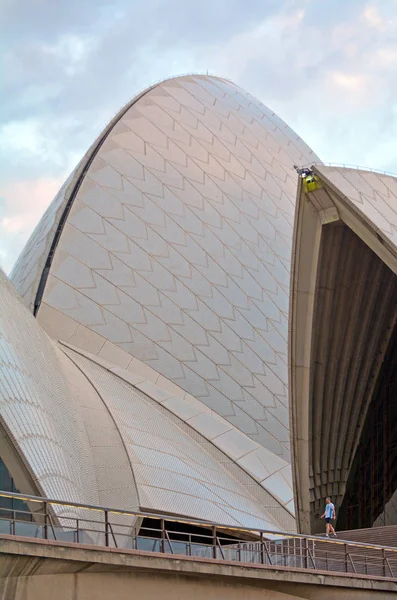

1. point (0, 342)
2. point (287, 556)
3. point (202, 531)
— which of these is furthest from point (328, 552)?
point (0, 342)

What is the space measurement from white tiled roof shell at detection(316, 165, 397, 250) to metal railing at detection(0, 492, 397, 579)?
732 cm

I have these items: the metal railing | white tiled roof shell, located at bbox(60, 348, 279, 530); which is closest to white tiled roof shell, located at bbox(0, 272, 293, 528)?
white tiled roof shell, located at bbox(60, 348, 279, 530)

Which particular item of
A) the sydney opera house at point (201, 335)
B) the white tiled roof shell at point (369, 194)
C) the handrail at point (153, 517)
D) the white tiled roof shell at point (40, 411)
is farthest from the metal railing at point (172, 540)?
the white tiled roof shell at point (369, 194)

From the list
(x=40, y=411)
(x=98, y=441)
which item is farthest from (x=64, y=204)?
(x=40, y=411)

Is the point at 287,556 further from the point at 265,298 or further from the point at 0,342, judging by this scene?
the point at 265,298

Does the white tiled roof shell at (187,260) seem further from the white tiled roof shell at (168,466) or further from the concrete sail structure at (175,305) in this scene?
the white tiled roof shell at (168,466)

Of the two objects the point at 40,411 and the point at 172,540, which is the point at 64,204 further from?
the point at 172,540

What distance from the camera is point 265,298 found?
32.4 meters

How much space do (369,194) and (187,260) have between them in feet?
34.3

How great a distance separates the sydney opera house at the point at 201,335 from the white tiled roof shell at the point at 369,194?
6cm

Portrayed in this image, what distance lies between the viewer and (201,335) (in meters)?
29.4

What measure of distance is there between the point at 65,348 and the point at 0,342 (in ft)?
24.6

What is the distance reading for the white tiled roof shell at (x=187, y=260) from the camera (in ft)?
92.1

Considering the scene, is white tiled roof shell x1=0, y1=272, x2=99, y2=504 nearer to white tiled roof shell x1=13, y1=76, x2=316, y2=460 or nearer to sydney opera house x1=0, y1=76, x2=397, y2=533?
sydney opera house x1=0, y1=76, x2=397, y2=533
